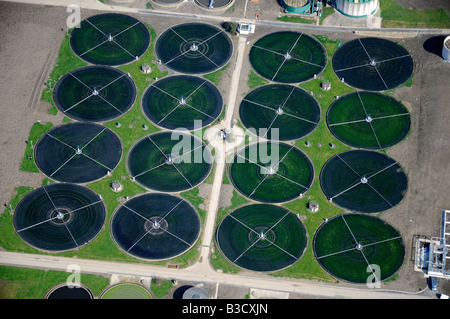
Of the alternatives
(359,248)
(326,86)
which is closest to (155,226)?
(359,248)

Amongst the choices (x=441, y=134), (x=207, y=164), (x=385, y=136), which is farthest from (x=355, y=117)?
(x=207, y=164)

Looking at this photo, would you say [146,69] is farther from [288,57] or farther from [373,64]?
[373,64]

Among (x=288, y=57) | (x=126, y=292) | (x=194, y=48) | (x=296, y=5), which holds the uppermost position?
(x=296, y=5)

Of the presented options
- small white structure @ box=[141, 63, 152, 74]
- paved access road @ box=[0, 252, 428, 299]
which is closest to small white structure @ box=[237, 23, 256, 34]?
small white structure @ box=[141, 63, 152, 74]

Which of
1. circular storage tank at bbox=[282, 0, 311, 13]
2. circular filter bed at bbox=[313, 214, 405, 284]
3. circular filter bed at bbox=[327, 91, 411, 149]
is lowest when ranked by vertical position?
circular filter bed at bbox=[313, 214, 405, 284]

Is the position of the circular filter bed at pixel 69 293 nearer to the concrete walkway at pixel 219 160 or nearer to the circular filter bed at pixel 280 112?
the concrete walkway at pixel 219 160

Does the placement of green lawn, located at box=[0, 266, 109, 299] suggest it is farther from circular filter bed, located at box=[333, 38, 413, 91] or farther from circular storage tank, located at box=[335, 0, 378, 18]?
circular storage tank, located at box=[335, 0, 378, 18]

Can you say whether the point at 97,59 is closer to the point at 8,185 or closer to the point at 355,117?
the point at 8,185
